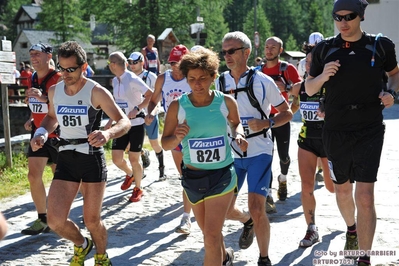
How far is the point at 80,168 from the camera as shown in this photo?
5.12m

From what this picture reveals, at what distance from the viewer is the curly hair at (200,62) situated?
445 cm

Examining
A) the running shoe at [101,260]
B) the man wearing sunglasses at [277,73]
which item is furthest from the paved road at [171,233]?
the man wearing sunglasses at [277,73]

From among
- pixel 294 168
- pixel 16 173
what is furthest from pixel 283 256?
pixel 16 173

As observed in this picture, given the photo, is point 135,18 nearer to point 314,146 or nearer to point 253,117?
point 314,146

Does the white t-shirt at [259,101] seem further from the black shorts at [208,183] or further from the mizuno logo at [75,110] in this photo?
the mizuno logo at [75,110]

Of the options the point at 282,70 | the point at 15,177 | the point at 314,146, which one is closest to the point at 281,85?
the point at 282,70

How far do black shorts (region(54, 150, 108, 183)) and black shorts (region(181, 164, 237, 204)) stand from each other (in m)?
0.97

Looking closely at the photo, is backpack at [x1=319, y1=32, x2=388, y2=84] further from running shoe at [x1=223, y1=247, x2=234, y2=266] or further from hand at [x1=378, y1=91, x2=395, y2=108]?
running shoe at [x1=223, y1=247, x2=234, y2=266]

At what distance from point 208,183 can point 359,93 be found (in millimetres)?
1434

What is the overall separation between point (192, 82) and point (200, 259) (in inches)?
77.3

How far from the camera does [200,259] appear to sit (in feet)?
18.5

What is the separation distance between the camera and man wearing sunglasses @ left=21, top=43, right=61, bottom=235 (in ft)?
22.1

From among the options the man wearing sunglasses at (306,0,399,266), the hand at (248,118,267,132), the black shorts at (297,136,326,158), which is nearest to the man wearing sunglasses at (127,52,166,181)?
the black shorts at (297,136,326,158)

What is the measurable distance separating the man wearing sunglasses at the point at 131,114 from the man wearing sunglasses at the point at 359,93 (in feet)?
13.3
